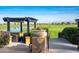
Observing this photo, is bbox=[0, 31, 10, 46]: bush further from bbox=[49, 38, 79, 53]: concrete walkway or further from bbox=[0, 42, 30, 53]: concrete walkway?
bbox=[49, 38, 79, 53]: concrete walkway

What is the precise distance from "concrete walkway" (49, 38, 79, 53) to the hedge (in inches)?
4.1

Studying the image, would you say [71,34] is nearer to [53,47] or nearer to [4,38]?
[53,47]

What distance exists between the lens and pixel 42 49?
72.0 ft

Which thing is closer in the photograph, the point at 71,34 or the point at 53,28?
the point at 53,28

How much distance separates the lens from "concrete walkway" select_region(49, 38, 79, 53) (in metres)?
22.0

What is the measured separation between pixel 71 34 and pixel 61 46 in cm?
38

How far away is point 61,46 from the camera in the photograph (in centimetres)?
2216

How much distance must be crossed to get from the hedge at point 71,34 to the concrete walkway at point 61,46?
10cm

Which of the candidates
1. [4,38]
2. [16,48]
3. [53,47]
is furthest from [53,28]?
[4,38]

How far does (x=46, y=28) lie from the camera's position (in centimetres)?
2203

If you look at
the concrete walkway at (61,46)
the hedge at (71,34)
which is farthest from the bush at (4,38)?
the hedge at (71,34)

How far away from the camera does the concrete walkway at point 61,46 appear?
72.0ft

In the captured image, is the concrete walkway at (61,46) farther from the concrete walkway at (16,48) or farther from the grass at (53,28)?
the concrete walkway at (16,48)
